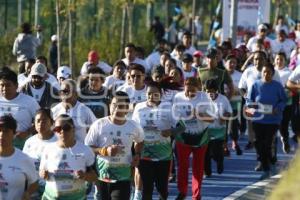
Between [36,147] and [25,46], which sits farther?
[25,46]

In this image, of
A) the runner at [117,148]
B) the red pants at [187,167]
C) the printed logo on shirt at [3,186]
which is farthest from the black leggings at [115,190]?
the red pants at [187,167]

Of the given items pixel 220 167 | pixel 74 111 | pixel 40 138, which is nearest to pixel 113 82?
pixel 220 167

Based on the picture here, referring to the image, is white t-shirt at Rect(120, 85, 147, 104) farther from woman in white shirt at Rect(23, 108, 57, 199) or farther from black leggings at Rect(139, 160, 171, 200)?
woman in white shirt at Rect(23, 108, 57, 199)

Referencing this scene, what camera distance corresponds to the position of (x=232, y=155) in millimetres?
19031

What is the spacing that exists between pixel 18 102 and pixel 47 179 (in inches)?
96.6

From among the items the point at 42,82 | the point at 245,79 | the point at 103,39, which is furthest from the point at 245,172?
the point at 103,39

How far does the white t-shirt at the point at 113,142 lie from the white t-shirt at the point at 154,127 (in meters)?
1.38

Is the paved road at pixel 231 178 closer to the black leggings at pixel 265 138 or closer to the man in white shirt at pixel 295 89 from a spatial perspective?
the black leggings at pixel 265 138

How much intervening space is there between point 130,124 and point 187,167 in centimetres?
258

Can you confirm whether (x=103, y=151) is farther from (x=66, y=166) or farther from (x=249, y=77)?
(x=249, y=77)

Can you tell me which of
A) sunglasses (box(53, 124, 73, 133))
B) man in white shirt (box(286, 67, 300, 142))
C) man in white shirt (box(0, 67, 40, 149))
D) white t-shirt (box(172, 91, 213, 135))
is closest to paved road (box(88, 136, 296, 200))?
man in white shirt (box(286, 67, 300, 142))

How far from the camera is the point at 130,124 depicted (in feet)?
38.3

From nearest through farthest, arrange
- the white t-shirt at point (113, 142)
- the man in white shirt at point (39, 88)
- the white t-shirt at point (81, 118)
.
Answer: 1. the white t-shirt at point (113, 142)
2. the white t-shirt at point (81, 118)
3. the man in white shirt at point (39, 88)

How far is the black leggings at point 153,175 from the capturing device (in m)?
13.0
